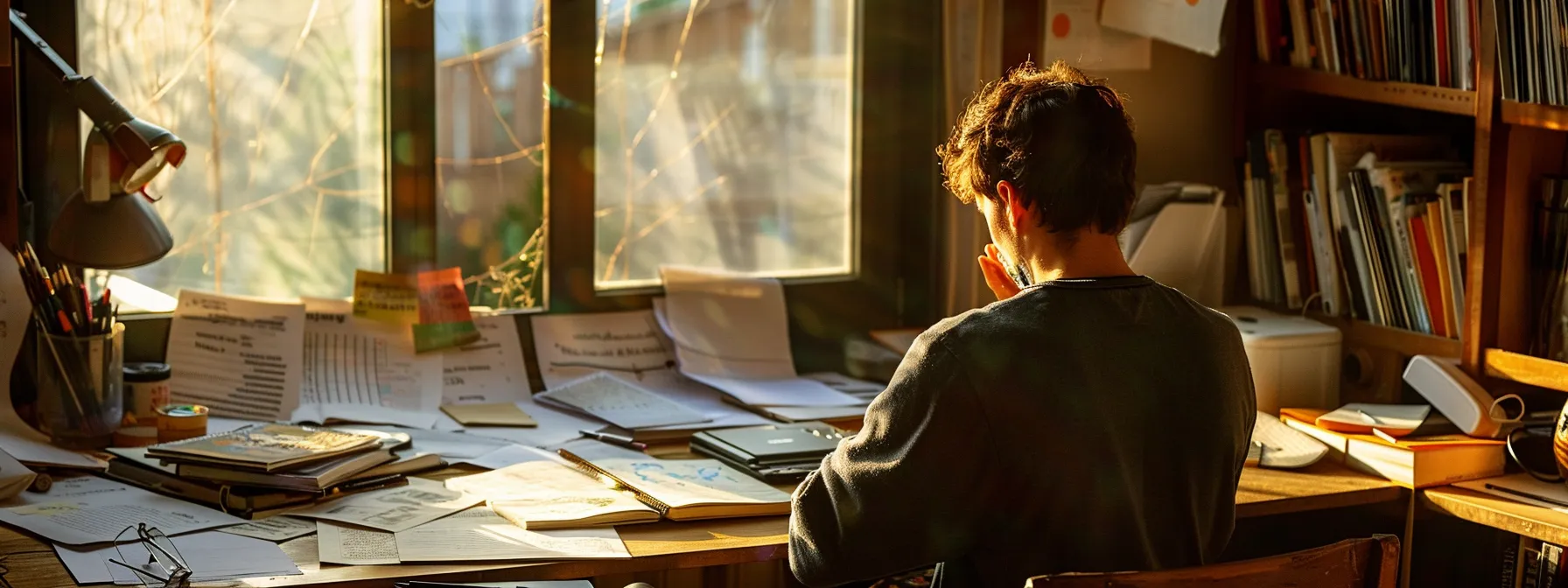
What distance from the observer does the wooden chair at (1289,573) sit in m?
1.29

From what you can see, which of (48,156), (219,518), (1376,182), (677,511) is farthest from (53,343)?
(1376,182)

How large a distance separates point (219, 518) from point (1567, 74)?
1709 mm

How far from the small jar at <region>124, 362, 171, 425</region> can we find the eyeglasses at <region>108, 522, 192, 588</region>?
0.44 m

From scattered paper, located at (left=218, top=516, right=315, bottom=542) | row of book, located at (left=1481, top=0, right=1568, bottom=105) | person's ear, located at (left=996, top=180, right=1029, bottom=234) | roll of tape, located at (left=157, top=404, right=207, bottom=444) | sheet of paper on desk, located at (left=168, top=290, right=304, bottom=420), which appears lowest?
scattered paper, located at (left=218, top=516, right=315, bottom=542)

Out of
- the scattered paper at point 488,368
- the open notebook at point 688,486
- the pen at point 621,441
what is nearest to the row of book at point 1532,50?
the open notebook at point 688,486

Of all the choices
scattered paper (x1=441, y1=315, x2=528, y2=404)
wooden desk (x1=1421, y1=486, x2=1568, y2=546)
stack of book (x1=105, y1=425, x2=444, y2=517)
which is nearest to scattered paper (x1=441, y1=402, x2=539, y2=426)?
scattered paper (x1=441, y1=315, x2=528, y2=404)

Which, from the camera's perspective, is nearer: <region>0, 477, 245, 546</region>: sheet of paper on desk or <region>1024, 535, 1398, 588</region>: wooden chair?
<region>1024, 535, 1398, 588</region>: wooden chair

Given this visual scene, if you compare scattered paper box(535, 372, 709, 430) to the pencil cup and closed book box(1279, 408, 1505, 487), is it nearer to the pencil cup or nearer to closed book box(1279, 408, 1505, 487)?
the pencil cup

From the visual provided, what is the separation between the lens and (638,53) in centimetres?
249

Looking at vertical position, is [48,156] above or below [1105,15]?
below

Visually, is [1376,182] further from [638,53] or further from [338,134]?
[338,134]

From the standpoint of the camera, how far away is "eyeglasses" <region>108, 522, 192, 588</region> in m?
1.54

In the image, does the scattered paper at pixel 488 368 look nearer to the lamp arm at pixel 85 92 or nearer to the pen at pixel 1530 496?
the lamp arm at pixel 85 92

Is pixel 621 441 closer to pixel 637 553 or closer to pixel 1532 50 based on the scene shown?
pixel 637 553
